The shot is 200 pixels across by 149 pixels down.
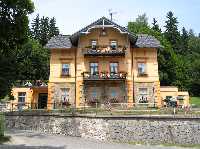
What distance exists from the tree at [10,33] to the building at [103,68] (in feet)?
59.7

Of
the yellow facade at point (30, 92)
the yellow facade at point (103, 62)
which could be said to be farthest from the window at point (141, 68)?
the yellow facade at point (30, 92)

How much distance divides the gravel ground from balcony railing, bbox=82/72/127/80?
9167 millimetres

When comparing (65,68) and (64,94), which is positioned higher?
(65,68)

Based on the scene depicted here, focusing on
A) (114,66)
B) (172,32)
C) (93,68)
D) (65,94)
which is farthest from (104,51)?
(172,32)

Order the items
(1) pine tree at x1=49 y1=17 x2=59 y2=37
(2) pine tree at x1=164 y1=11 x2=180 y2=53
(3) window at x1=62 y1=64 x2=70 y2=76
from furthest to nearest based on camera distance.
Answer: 1. (1) pine tree at x1=49 y1=17 x2=59 y2=37
2. (2) pine tree at x1=164 y1=11 x2=180 y2=53
3. (3) window at x1=62 y1=64 x2=70 y2=76

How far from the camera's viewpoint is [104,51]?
141 feet

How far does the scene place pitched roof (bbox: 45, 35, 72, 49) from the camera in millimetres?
43500

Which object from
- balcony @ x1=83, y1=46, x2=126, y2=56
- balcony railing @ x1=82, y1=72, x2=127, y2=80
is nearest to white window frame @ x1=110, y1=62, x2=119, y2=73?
balcony railing @ x1=82, y1=72, x2=127, y2=80

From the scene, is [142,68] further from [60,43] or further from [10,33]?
[10,33]

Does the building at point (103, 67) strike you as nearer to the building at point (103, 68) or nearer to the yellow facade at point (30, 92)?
the building at point (103, 68)

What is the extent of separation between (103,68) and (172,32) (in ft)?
157

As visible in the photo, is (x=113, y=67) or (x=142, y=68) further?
(x=142, y=68)

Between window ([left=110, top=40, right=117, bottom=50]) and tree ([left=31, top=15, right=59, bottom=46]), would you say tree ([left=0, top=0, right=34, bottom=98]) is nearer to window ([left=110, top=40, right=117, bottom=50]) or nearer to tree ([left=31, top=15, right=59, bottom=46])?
window ([left=110, top=40, right=117, bottom=50])

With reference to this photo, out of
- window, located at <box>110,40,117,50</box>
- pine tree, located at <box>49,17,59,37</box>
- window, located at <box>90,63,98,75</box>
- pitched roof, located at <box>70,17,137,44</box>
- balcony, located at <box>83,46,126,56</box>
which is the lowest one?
window, located at <box>90,63,98,75</box>
